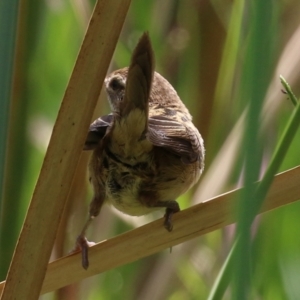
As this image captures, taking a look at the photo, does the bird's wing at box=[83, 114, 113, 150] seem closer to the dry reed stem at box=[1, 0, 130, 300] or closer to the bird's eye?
the bird's eye

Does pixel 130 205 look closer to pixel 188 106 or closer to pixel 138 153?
pixel 138 153

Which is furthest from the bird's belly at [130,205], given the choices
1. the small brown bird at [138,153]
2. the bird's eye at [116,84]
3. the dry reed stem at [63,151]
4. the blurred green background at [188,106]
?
the dry reed stem at [63,151]

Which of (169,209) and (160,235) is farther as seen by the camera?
(169,209)

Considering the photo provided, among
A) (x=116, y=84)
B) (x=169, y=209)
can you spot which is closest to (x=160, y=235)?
(x=169, y=209)

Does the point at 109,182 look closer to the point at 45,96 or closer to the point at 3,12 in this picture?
the point at 45,96

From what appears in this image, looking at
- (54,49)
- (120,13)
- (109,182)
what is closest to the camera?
(120,13)

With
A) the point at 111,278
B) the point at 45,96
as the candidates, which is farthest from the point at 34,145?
the point at 111,278
